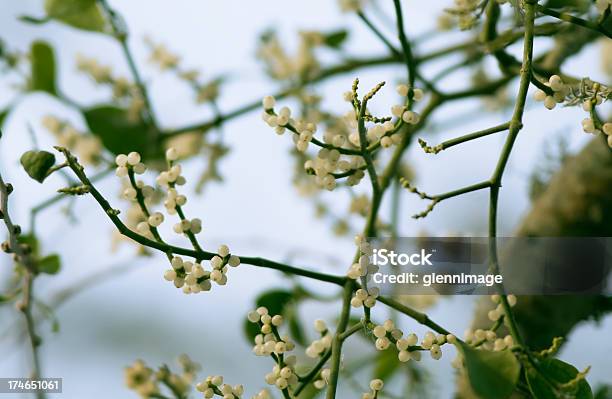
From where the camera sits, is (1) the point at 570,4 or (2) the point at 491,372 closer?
(2) the point at 491,372

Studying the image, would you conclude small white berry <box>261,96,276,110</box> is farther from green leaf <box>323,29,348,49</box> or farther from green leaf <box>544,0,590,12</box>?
green leaf <box>323,29,348,49</box>

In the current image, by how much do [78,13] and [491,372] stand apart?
51cm

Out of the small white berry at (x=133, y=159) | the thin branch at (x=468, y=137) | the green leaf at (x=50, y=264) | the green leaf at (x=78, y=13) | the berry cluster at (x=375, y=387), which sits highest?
the green leaf at (x=78, y=13)

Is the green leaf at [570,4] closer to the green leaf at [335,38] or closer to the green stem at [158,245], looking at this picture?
the green stem at [158,245]

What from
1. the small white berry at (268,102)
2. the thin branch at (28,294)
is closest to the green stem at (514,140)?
the small white berry at (268,102)

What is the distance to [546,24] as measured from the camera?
0.48 metres

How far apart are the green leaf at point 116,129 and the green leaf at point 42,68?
0.27 feet

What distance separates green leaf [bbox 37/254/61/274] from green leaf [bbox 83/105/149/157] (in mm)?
175

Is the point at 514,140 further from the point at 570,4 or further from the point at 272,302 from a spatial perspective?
the point at 272,302

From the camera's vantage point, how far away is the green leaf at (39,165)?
0.38 meters

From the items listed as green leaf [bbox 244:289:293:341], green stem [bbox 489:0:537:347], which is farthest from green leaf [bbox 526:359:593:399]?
green leaf [bbox 244:289:293:341]

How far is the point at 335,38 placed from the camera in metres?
0.89

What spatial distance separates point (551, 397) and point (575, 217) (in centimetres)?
36

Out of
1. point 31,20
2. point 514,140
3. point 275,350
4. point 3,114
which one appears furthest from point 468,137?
point 3,114
